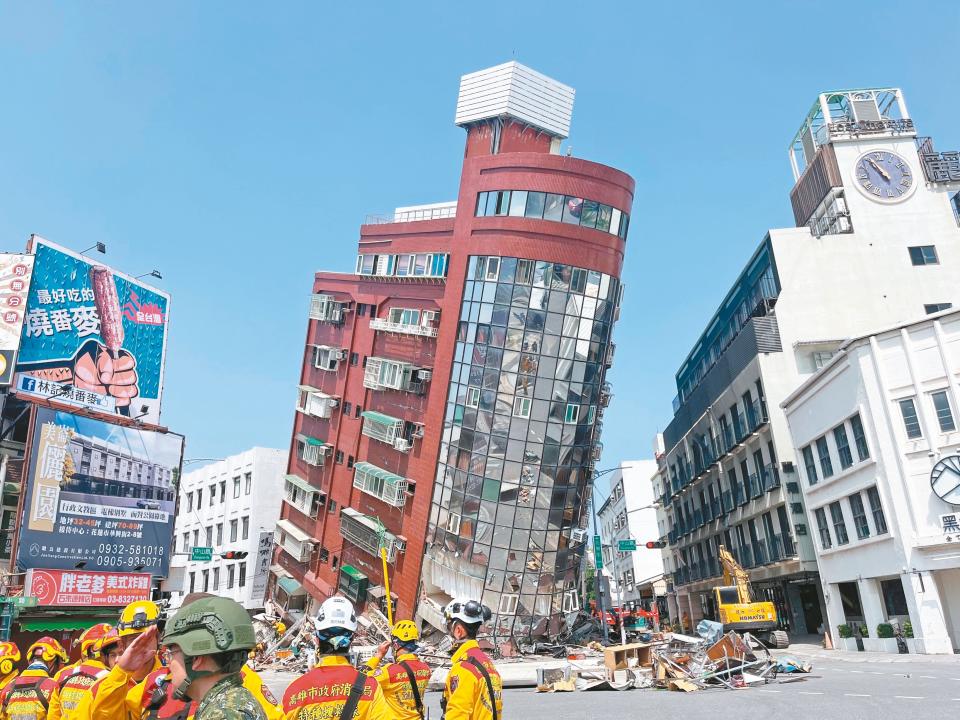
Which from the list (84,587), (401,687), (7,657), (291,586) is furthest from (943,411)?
(291,586)

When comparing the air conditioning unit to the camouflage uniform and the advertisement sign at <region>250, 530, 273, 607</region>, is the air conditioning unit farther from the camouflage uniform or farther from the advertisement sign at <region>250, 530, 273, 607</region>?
the camouflage uniform

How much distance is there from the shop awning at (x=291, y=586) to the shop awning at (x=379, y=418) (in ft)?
49.2

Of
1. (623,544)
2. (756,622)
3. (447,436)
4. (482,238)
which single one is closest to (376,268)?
(482,238)

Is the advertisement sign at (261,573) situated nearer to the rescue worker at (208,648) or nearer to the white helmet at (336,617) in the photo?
the white helmet at (336,617)

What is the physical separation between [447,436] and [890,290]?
27376 millimetres

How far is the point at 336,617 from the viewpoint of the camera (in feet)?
18.4

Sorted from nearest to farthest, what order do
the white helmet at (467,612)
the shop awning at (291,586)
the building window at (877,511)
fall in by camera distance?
the white helmet at (467,612) < the building window at (877,511) < the shop awning at (291,586)

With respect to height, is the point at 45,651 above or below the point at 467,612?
below

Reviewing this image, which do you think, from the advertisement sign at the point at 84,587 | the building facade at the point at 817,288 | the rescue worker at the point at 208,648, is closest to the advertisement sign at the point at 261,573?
the advertisement sign at the point at 84,587

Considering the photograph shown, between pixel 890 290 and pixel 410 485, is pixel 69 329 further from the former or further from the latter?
pixel 890 290

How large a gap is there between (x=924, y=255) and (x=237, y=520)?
2146 inches

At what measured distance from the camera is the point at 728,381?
163ft

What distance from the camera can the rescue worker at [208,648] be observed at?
11.9 feet

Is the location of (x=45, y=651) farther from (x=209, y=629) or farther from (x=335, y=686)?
(x=209, y=629)
